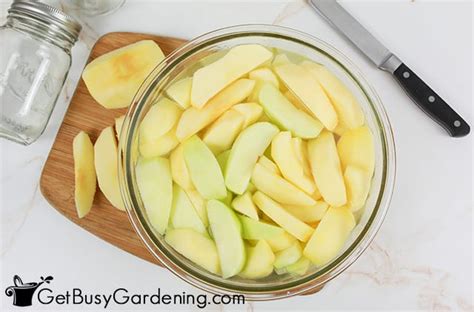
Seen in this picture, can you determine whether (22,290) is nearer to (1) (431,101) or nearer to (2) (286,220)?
(2) (286,220)

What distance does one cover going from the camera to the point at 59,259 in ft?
3.94

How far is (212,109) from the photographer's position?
991 millimetres

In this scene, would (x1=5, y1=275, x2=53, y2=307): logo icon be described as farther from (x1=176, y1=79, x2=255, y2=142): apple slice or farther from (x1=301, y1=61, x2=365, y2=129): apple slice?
(x1=301, y1=61, x2=365, y2=129): apple slice

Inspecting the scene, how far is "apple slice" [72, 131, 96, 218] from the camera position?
3.70ft

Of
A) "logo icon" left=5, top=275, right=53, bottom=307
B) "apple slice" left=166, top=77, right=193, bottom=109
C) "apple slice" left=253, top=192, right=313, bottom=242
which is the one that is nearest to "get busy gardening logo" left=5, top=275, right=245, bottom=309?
"logo icon" left=5, top=275, right=53, bottom=307

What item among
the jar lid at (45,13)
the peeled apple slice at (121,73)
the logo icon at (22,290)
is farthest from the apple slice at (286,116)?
the logo icon at (22,290)

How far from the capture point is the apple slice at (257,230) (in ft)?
3.19

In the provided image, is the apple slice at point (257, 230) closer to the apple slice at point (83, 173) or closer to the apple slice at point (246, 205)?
the apple slice at point (246, 205)

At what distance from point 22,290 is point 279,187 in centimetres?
56

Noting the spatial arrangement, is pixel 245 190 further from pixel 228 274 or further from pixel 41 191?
pixel 41 191

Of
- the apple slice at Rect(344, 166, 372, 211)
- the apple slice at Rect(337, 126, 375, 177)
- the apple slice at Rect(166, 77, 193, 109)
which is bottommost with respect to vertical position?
the apple slice at Rect(166, 77, 193, 109)

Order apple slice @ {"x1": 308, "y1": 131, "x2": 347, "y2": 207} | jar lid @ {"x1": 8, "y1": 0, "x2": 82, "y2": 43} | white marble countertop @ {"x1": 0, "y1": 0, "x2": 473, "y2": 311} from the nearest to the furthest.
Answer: apple slice @ {"x1": 308, "y1": 131, "x2": 347, "y2": 207} < jar lid @ {"x1": 8, "y1": 0, "x2": 82, "y2": 43} < white marble countertop @ {"x1": 0, "y1": 0, "x2": 473, "y2": 311}

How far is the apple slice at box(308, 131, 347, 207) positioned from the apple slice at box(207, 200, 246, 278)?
0.14 metres

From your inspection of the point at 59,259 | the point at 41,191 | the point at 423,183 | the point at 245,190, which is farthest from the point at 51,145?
the point at 423,183
